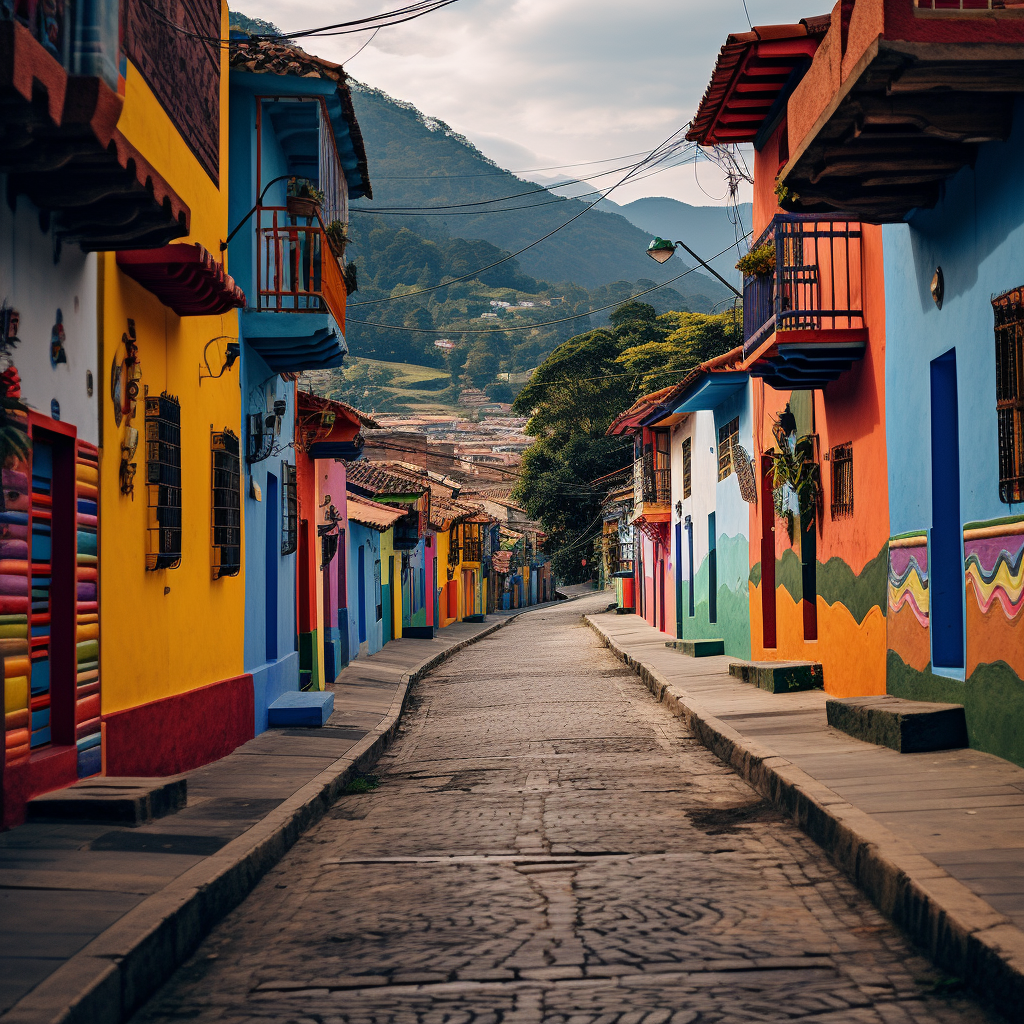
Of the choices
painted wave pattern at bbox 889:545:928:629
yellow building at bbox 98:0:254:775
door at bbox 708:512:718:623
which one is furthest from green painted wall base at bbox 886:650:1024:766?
door at bbox 708:512:718:623

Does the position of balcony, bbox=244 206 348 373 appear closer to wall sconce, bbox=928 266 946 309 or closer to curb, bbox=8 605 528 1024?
curb, bbox=8 605 528 1024

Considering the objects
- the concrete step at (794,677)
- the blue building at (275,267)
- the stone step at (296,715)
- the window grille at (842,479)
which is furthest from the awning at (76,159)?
the concrete step at (794,677)

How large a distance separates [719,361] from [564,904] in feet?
45.4

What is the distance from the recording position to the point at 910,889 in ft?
16.5

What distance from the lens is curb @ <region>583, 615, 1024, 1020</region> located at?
13.7ft

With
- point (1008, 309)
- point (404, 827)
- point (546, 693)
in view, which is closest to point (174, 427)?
point (404, 827)

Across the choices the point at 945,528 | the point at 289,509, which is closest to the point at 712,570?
the point at 289,509

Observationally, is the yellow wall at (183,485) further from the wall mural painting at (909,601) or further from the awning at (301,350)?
the wall mural painting at (909,601)

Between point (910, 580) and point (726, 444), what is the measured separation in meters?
10.7

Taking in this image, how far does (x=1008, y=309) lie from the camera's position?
762cm

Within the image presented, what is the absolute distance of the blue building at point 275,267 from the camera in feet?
39.1

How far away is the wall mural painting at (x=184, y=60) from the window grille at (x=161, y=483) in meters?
2.28

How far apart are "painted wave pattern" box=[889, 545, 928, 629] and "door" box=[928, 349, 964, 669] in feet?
0.58

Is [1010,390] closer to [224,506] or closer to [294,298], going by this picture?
[224,506]
